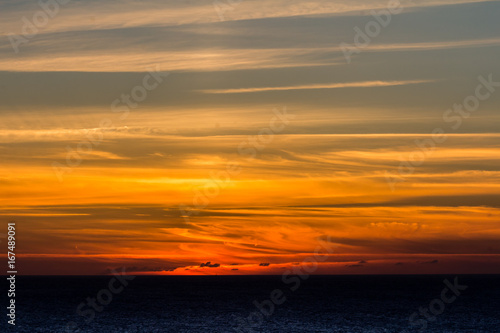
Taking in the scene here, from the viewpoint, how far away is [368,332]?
319 feet

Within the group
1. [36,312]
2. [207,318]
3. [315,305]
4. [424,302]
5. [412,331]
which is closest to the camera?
[412,331]

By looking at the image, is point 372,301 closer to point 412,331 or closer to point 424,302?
point 424,302

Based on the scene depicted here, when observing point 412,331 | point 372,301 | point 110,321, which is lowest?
point 412,331

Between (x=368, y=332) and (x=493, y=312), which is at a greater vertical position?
(x=493, y=312)

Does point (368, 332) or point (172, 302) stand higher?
point (172, 302)

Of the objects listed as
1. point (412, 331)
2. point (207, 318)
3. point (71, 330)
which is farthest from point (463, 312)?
Result: point (71, 330)

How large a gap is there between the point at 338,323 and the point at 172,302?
60.4m

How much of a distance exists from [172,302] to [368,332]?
72.9 meters

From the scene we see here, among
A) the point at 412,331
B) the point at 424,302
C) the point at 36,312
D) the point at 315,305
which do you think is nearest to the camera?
the point at 412,331

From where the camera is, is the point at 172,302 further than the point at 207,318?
Yes

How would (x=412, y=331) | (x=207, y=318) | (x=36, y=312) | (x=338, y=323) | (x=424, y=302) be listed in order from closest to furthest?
(x=412, y=331) → (x=338, y=323) → (x=207, y=318) → (x=36, y=312) → (x=424, y=302)

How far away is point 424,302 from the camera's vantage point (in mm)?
163500

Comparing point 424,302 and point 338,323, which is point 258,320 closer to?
point 338,323

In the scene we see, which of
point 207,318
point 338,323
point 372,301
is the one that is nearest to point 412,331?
point 338,323
